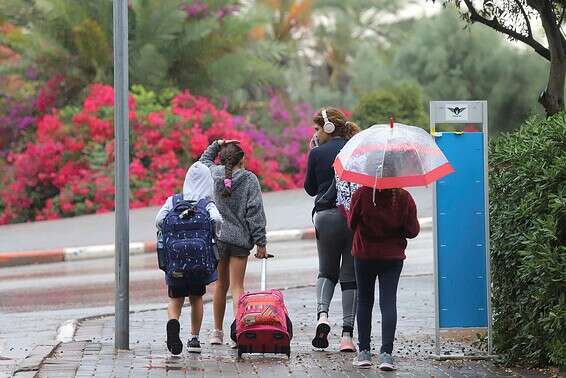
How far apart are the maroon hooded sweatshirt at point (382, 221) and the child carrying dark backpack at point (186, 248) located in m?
1.16

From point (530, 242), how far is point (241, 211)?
111 inches

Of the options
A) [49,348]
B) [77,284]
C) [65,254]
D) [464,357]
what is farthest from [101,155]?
[464,357]

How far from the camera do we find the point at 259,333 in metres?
8.73

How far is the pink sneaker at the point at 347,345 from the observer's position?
929 centimetres

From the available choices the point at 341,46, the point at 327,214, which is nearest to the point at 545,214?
the point at 327,214

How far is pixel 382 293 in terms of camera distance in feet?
27.8

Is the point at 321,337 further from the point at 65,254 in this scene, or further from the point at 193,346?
the point at 65,254

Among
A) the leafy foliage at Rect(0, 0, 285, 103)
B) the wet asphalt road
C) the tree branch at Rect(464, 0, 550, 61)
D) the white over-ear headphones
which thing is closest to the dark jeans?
the white over-ear headphones

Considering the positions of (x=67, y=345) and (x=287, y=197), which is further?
(x=287, y=197)

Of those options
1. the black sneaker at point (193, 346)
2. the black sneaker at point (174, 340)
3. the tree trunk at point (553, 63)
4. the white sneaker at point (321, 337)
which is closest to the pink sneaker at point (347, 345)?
the white sneaker at point (321, 337)

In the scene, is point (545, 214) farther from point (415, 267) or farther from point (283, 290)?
point (415, 267)

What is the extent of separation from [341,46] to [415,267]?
28107 millimetres

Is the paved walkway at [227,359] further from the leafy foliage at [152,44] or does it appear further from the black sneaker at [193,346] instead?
the leafy foliage at [152,44]

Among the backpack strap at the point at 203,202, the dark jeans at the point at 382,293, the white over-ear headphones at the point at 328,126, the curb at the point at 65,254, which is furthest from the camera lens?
the curb at the point at 65,254
